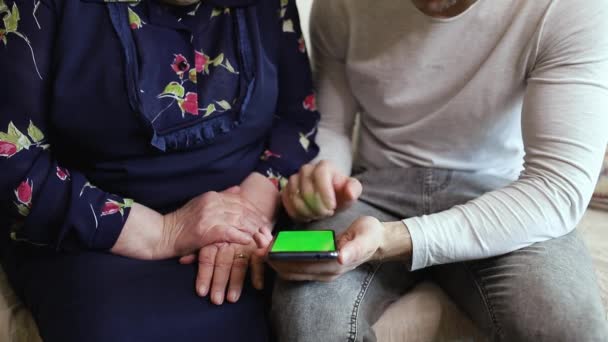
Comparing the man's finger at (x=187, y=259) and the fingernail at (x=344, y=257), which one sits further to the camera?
the man's finger at (x=187, y=259)

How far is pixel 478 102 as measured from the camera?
36.9 inches

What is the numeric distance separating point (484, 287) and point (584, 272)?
0.47 ft

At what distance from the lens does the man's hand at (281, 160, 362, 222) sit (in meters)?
0.88

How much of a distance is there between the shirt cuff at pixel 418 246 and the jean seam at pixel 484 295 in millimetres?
89

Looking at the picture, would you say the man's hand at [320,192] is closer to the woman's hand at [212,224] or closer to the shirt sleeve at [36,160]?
the woman's hand at [212,224]

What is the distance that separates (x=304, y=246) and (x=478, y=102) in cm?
40

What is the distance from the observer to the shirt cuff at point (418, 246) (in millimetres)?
829

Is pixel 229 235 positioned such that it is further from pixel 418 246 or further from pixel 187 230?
pixel 418 246

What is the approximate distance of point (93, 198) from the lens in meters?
0.90

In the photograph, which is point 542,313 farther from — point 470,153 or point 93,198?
point 93,198

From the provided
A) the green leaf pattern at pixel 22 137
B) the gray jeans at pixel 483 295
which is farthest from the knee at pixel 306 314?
the green leaf pattern at pixel 22 137

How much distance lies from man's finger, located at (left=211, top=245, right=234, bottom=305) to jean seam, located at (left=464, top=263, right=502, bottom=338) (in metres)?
0.37

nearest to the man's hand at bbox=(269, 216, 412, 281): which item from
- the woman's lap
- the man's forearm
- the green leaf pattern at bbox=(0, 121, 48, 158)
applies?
the man's forearm

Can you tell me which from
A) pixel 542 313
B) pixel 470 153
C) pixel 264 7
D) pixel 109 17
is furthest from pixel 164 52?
pixel 542 313
